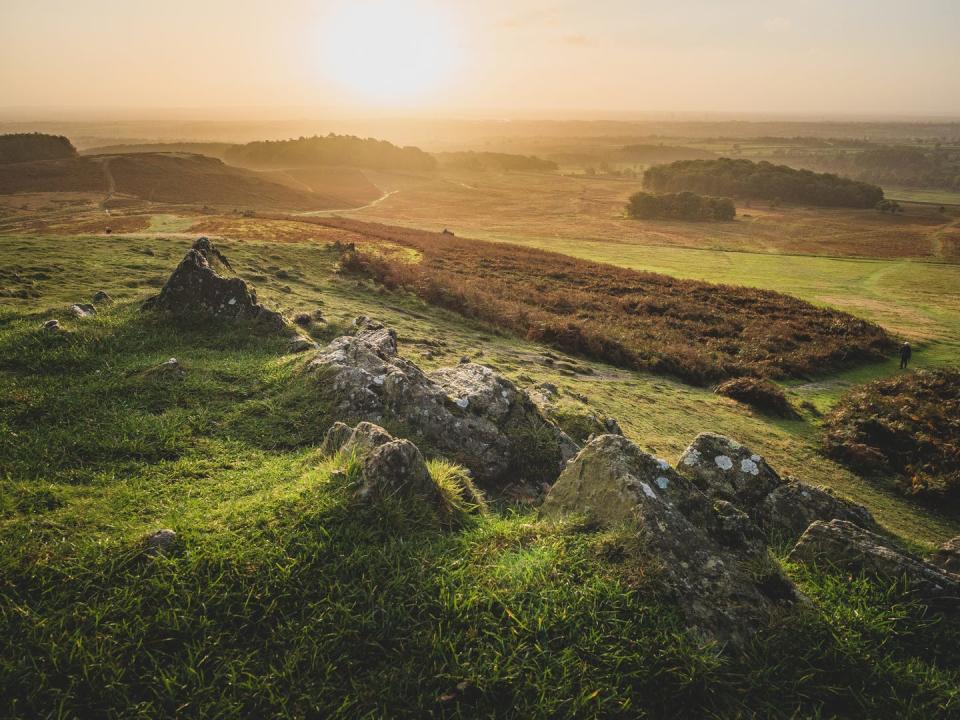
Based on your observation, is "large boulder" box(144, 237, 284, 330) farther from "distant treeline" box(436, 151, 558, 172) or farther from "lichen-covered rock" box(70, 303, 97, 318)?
"distant treeline" box(436, 151, 558, 172)

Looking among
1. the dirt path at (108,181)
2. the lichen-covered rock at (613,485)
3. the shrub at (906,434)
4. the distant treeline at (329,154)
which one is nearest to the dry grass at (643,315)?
the shrub at (906,434)

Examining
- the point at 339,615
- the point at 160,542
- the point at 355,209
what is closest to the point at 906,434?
the point at 339,615

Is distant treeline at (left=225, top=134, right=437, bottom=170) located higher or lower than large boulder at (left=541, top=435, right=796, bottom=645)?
higher

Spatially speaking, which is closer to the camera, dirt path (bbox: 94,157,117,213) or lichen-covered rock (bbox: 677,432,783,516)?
lichen-covered rock (bbox: 677,432,783,516)

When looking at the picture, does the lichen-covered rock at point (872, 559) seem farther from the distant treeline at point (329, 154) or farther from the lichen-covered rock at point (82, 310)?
the distant treeline at point (329, 154)

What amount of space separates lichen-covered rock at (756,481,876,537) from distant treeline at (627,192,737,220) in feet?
341

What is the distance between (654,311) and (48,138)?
398 ft

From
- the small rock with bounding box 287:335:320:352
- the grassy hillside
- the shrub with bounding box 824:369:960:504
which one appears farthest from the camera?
the grassy hillside

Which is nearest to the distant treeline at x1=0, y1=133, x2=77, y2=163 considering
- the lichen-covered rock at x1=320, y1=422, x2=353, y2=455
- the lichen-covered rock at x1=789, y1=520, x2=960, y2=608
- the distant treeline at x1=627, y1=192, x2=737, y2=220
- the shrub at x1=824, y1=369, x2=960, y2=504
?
the distant treeline at x1=627, y1=192, x2=737, y2=220

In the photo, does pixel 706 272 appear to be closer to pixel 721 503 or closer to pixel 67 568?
pixel 721 503

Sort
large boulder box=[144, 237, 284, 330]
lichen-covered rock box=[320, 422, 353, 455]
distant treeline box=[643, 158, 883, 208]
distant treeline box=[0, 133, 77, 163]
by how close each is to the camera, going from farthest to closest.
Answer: distant treeline box=[643, 158, 883, 208] → distant treeline box=[0, 133, 77, 163] → large boulder box=[144, 237, 284, 330] → lichen-covered rock box=[320, 422, 353, 455]

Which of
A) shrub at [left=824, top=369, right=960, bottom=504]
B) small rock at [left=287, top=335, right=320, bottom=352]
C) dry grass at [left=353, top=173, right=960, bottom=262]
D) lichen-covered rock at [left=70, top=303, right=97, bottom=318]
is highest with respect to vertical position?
dry grass at [left=353, top=173, right=960, bottom=262]

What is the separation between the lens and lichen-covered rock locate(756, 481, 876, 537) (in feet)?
26.4

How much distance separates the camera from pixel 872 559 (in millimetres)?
5613
